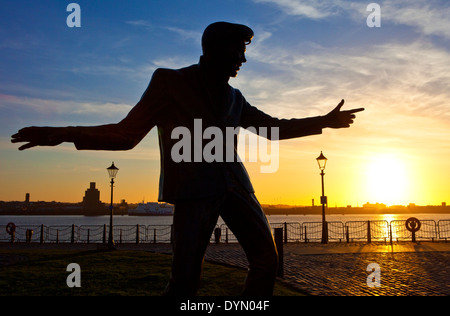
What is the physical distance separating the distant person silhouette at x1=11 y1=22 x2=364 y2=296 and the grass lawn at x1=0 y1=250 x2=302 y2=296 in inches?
197

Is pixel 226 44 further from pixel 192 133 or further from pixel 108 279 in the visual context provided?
pixel 108 279

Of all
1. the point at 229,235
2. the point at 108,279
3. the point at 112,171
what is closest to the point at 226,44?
the point at 108,279

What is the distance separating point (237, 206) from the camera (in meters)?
2.60

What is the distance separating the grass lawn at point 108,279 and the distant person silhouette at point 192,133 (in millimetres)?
4999

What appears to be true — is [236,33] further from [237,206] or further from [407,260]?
[407,260]

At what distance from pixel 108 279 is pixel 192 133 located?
23.7ft

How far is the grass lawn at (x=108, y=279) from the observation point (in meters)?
7.48

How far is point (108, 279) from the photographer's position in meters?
8.91

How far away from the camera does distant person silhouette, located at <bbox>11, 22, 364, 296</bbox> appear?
246cm

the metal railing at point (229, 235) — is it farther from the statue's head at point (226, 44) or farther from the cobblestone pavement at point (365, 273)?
the statue's head at point (226, 44)

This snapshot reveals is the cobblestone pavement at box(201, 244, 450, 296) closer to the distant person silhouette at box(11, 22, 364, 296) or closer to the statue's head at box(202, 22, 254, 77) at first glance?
the distant person silhouette at box(11, 22, 364, 296)

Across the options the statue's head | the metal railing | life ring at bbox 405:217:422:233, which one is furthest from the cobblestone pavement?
the statue's head

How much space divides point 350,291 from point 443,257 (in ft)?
27.7
